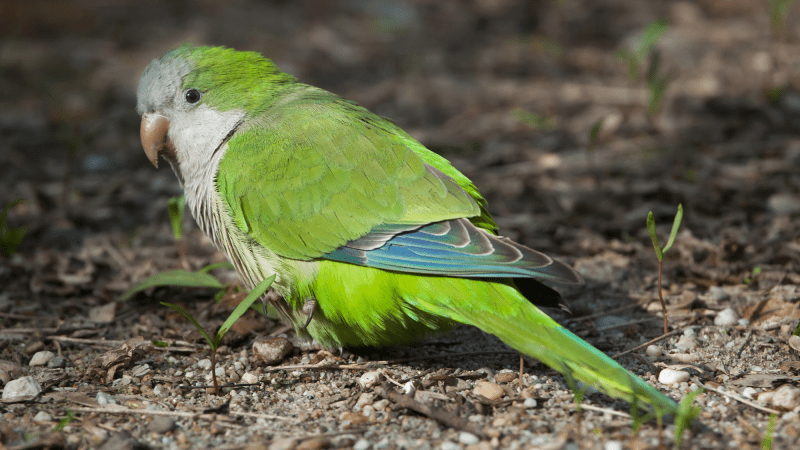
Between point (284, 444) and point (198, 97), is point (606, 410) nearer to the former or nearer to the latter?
point (284, 444)

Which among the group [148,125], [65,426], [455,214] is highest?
[148,125]

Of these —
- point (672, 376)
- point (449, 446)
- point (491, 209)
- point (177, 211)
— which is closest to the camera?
point (449, 446)

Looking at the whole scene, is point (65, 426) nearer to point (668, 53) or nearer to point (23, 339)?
point (23, 339)

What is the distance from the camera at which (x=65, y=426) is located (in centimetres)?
275

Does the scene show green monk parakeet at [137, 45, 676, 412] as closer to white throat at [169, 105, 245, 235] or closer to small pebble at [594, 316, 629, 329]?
white throat at [169, 105, 245, 235]

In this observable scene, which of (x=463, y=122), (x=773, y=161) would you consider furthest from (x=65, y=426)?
(x=773, y=161)

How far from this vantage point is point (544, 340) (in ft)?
8.77

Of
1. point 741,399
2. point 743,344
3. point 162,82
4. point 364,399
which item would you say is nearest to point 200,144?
point 162,82

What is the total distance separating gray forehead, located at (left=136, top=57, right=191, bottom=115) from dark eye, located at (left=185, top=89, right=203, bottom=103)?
0.06m

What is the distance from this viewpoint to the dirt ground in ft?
9.18

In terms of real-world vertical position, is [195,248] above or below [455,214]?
below

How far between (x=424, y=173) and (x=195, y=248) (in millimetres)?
2313

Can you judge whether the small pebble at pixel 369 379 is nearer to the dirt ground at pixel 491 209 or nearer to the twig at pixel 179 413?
the dirt ground at pixel 491 209

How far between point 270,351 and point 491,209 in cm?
240
